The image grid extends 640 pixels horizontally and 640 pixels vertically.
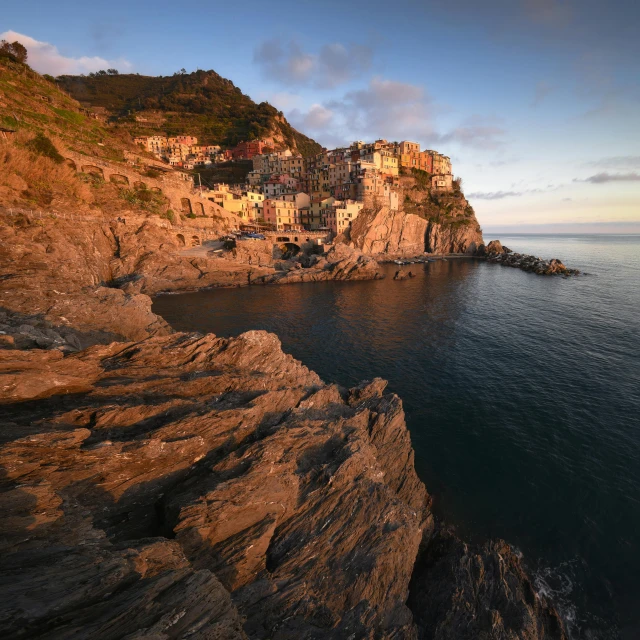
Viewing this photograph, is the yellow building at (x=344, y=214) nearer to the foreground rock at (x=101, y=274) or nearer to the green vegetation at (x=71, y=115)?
the foreground rock at (x=101, y=274)

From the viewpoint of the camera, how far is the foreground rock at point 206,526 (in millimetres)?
6891

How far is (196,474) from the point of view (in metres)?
→ 12.7

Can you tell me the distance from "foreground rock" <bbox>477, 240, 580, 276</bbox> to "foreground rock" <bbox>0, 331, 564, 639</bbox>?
98.6 m

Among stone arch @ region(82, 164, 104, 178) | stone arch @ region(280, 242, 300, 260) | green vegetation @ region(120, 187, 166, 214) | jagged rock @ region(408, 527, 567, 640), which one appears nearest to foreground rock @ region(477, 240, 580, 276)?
stone arch @ region(280, 242, 300, 260)

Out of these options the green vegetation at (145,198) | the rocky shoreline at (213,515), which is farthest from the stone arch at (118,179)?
the rocky shoreline at (213,515)

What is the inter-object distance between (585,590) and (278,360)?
19.6 meters

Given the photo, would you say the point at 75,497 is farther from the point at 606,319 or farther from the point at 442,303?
the point at 606,319

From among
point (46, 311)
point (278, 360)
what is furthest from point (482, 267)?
point (46, 311)

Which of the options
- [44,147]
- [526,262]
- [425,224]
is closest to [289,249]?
[44,147]

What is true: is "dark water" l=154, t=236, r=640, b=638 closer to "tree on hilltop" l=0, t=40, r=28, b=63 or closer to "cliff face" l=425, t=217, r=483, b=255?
"cliff face" l=425, t=217, r=483, b=255

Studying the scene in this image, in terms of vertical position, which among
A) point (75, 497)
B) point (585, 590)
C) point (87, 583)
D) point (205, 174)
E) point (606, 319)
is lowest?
point (585, 590)

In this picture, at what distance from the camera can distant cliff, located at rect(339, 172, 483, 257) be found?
11562 cm

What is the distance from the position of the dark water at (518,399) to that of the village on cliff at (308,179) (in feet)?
150

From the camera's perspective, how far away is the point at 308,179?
404 ft
